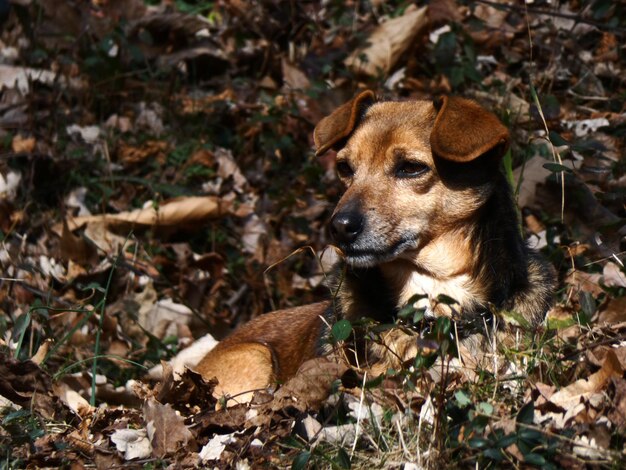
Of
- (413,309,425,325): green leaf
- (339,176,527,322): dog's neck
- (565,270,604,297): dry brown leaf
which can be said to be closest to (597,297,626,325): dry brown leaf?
(565,270,604,297): dry brown leaf

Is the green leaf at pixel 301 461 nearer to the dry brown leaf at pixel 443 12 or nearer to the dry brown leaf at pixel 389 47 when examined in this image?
the dry brown leaf at pixel 389 47

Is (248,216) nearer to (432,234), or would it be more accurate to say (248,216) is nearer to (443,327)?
(432,234)

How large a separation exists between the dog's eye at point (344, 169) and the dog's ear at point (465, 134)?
0.66 m

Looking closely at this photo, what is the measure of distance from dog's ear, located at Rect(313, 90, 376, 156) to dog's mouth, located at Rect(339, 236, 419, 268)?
0.83 m

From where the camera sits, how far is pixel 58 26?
9.55 meters

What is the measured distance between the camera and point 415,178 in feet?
16.6

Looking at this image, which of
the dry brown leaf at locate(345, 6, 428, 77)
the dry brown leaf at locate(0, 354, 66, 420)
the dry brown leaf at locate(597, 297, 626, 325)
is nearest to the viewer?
the dry brown leaf at locate(0, 354, 66, 420)

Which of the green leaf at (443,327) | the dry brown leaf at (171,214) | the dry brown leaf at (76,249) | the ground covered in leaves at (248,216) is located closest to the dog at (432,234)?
the ground covered in leaves at (248,216)

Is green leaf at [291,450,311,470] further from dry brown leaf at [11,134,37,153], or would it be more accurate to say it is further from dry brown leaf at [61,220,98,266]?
dry brown leaf at [11,134,37,153]

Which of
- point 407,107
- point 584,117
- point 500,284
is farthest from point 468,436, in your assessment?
point 584,117

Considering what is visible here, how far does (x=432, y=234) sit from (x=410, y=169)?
14.7 inches

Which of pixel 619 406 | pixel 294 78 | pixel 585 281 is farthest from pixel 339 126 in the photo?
pixel 294 78

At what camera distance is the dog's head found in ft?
15.8

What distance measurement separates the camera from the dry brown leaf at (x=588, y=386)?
12.3 feet
